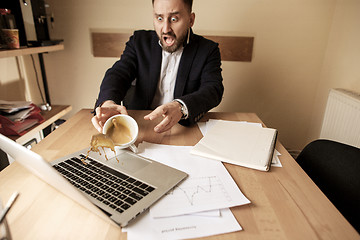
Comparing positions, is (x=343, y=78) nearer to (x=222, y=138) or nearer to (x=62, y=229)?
(x=222, y=138)

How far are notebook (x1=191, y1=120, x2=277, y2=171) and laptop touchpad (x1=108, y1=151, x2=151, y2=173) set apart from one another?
0.18 metres

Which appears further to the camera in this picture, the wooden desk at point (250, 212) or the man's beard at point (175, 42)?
the man's beard at point (175, 42)

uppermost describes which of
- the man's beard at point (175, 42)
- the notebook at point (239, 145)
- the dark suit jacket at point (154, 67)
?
the man's beard at point (175, 42)

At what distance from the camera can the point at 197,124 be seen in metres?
1.07

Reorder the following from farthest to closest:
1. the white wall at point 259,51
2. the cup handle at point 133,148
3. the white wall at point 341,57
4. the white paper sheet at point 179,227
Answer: the white wall at point 259,51 < the white wall at point 341,57 < the cup handle at point 133,148 < the white paper sheet at point 179,227

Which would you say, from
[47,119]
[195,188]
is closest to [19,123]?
[47,119]

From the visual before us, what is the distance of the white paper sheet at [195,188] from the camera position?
0.54m

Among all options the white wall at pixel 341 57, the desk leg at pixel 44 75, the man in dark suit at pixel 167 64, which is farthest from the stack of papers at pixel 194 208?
the desk leg at pixel 44 75

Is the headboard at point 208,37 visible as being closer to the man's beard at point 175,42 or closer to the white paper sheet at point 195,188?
the man's beard at point 175,42

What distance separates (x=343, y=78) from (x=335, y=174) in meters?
1.35

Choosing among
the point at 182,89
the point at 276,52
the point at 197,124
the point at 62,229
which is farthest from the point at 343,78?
the point at 62,229

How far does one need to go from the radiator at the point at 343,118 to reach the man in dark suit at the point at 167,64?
0.88 m

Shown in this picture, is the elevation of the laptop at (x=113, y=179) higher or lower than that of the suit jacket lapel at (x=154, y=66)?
lower

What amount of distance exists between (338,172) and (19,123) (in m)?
1.62
